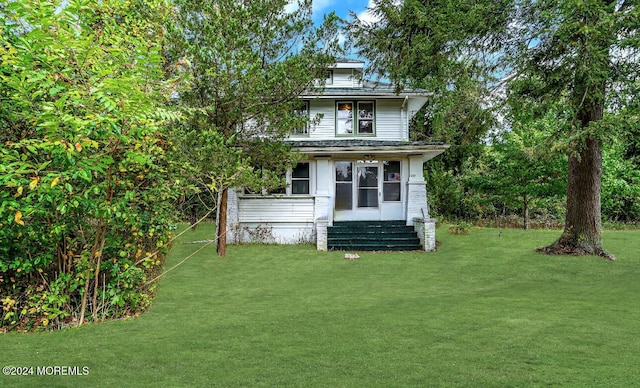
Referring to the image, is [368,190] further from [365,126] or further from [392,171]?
[365,126]

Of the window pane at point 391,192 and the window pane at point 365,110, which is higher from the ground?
the window pane at point 365,110

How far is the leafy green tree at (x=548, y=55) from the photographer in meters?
7.95

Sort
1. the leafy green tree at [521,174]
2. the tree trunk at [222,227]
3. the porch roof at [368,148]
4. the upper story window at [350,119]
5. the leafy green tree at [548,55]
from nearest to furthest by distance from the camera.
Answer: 1. the leafy green tree at [548,55]
2. the tree trunk at [222,227]
3. the porch roof at [368,148]
4. the upper story window at [350,119]
5. the leafy green tree at [521,174]

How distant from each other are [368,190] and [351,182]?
28.8 inches

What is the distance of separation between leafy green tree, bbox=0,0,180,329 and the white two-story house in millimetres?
8373

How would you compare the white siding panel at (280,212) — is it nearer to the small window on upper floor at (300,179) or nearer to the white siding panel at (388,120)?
the small window on upper floor at (300,179)

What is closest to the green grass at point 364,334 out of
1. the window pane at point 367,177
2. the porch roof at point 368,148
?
the porch roof at point 368,148

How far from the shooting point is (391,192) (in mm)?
15742

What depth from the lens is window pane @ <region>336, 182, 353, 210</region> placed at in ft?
51.5

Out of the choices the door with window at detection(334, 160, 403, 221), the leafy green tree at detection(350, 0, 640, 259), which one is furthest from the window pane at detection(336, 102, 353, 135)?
the leafy green tree at detection(350, 0, 640, 259)

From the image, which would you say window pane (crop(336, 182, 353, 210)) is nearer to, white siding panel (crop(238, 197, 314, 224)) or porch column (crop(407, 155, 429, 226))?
white siding panel (crop(238, 197, 314, 224))

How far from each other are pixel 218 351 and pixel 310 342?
1032 millimetres

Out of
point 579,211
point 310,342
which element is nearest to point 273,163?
point 310,342

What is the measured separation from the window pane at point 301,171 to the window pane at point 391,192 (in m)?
3.10
